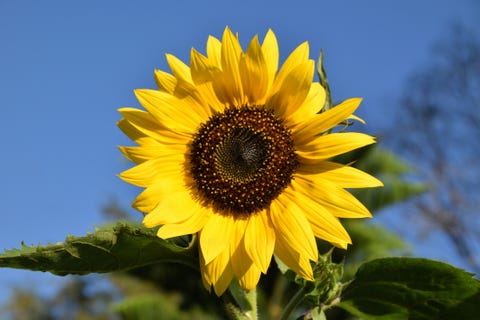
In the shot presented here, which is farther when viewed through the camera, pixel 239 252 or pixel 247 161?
pixel 247 161

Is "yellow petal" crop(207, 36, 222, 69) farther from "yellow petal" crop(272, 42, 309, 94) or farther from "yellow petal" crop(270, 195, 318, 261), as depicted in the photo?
"yellow petal" crop(270, 195, 318, 261)

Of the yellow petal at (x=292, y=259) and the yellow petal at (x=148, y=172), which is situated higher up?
the yellow petal at (x=148, y=172)

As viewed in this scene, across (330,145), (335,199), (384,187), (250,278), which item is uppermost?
(330,145)

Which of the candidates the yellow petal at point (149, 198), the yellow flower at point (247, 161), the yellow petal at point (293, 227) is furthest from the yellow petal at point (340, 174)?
the yellow petal at point (149, 198)

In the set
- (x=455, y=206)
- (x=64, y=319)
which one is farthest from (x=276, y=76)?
(x=64, y=319)

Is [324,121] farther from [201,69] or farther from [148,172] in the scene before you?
[148,172]

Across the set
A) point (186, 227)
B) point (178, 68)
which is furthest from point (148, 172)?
point (178, 68)

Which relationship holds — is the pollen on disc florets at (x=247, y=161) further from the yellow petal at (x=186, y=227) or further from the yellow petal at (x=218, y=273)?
the yellow petal at (x=218, y=273)

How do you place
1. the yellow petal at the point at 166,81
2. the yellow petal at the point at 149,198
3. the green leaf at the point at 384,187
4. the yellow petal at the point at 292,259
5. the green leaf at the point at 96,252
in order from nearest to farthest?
the green leaf at the point at 96,252 → the yellow petal at the point at 292,259 → the yellow petal at the point at 149,198 → the yellow petal at the point at 166,81 → the green leaf at the point at 384,187
